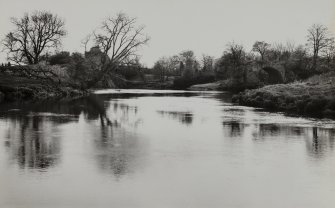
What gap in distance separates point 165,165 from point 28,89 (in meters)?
32.9

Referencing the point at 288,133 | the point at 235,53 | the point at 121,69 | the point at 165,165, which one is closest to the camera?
the point at 165,165

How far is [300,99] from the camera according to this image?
3181 cm

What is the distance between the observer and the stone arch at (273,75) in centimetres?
7925

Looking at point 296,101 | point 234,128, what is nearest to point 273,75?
point 296,101

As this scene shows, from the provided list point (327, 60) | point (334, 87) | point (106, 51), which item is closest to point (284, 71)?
point (106, 51)

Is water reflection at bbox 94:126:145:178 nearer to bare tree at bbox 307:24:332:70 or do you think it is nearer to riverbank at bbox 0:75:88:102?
riverbank at bbox 0:75:88:102

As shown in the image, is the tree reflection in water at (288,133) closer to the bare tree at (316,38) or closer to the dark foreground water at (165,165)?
the dark foreground water at (165,165)

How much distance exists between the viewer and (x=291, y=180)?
1078 centimetres

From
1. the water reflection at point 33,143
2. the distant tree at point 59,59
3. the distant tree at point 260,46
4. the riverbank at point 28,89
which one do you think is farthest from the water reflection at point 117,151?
the distant tree at point 260,46

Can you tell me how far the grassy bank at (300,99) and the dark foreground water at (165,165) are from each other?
25.0 ft

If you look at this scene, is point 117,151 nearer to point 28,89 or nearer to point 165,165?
point 165,165

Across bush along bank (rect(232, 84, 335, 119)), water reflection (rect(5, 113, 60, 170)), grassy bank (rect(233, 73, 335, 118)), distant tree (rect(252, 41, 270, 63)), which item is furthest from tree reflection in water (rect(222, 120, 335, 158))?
distant tree (rect(252, 41, 270, 63))

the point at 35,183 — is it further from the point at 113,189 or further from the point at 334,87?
the point at 334,87

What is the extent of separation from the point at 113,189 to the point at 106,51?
51.9 metres
